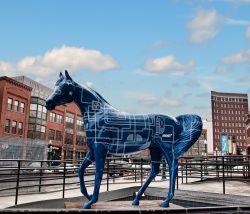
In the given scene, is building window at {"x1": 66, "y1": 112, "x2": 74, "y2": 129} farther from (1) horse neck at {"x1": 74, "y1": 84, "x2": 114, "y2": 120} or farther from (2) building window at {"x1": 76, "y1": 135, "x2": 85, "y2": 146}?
(1) horse neck at {"x1": 74, "y1": 84, "x2": 114, "y2": 120}

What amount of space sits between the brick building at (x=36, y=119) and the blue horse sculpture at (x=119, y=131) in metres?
29.2

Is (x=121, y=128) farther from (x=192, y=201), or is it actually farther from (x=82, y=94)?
(x=192, y=201)

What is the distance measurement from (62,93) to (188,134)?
2607mm

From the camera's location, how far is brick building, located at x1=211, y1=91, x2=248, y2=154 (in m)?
154

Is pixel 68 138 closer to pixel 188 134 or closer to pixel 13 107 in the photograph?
pixel 13 107

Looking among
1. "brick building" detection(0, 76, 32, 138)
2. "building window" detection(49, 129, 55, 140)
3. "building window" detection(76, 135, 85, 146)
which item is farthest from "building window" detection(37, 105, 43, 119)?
"building window" detection(76, 135, 85, 146)

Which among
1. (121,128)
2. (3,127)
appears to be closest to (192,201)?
(121,128)

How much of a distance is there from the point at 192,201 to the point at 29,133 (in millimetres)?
44496

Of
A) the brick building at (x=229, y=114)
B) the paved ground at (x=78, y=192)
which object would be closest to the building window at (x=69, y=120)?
the paved ground at (x=78, y=192)

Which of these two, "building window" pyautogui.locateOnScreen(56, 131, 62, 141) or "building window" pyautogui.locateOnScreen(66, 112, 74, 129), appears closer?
"building window" pyautogui.locateOnScreen(56, 131, 62, 141)

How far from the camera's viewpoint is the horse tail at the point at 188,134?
652 cm

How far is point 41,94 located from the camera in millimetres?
55969

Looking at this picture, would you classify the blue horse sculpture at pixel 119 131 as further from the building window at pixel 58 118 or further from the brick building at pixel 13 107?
the building window at pixel 58 118

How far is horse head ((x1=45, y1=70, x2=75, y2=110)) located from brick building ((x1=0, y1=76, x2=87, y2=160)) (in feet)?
95.6
